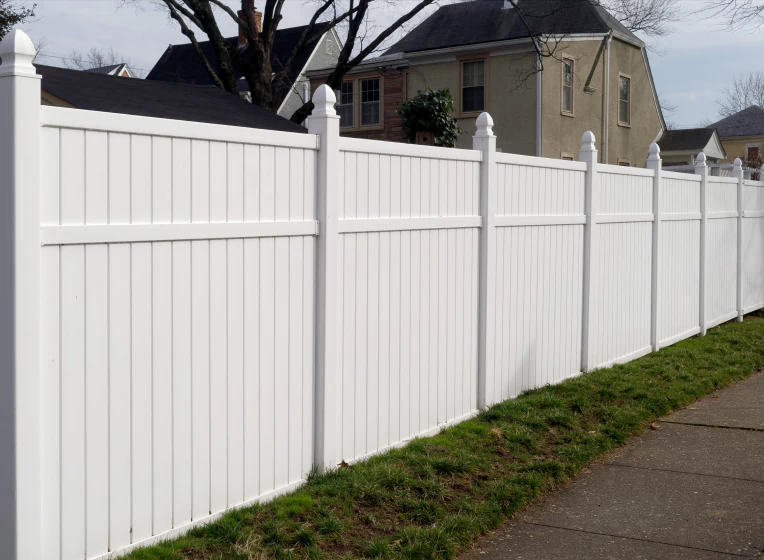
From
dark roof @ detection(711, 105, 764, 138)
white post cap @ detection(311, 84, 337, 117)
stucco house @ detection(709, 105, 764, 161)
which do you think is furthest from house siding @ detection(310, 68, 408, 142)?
dark roof @ detection(711, 105, 764, 138)

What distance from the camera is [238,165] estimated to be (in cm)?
442

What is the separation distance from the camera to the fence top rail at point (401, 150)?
5.21 m

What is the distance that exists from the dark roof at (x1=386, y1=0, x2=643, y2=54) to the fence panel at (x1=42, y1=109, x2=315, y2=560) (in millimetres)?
20933

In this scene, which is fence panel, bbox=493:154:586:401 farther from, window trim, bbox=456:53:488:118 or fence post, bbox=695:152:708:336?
window trim, bbox=456:53:488:118

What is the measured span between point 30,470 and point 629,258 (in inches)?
271

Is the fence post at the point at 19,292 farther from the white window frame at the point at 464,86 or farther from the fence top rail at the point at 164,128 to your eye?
the white window frame at the point at 464,86

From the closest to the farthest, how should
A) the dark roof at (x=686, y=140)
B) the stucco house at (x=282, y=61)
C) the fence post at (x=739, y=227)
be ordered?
the fence post at (x=739, y=227)
the dark roof at (x=686, y=140)
the stucco house at (x=282, y=61)

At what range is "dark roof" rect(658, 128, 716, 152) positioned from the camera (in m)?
29.8

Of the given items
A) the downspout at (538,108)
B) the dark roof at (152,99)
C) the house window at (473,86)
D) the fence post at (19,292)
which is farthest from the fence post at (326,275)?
the house window at (473,86)


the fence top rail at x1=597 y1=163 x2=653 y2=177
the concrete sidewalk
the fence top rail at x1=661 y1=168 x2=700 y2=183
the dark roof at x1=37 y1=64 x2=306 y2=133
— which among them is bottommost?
the concrete sidewalk

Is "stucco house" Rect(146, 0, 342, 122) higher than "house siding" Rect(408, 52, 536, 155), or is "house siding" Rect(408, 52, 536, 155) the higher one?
"stucco house" Rect(146, 0, 342, 122)

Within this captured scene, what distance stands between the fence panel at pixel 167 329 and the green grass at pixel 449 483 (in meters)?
0.21

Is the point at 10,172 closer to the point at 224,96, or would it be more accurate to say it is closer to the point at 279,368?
the point at 279,368

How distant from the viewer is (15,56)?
3.37 metres
